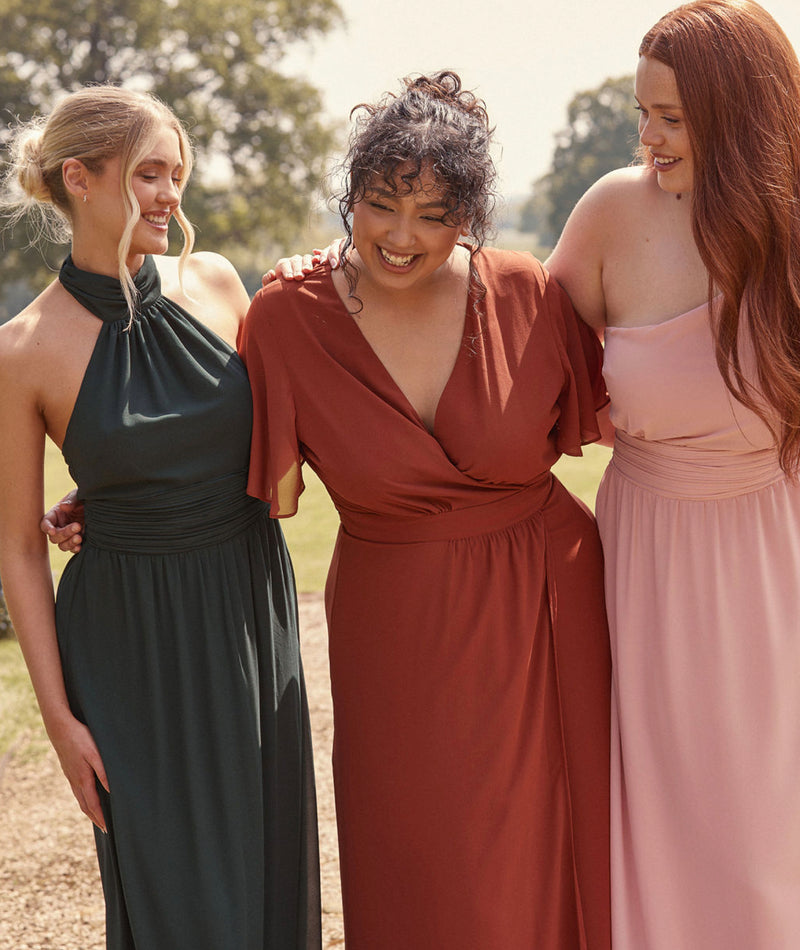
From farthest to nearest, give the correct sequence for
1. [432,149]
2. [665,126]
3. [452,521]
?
[452,521]
[665,126]
[432,149]

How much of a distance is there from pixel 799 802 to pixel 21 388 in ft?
7.01

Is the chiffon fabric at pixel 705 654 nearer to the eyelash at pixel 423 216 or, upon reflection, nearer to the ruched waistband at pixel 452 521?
the ruched waistband at pixel 452 521

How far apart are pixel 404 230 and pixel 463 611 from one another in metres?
0.93

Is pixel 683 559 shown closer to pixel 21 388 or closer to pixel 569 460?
pixel 21 388

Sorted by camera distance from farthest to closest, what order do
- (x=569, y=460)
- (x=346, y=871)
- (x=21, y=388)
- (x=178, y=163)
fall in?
(x=569, y=460) < (x=346, y=871) < (x=178, y=163) < (x=21, y=388)

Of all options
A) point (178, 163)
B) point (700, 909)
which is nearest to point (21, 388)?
point (178, 163)

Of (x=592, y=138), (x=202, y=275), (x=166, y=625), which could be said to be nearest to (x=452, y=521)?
(x=166, y=625)

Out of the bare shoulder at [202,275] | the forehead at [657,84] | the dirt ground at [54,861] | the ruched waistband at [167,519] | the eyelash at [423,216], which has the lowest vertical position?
the dirt ground at [54,861]

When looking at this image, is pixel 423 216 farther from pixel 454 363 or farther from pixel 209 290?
pixel 209 290

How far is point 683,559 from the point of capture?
2785mm

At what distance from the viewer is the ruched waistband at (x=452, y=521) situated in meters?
2.74

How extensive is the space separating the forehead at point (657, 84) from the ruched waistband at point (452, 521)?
38.7 inches

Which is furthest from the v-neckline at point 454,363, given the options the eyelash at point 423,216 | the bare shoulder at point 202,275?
the bare shoulder at point 202,275

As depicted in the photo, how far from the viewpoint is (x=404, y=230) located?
2584 mm
